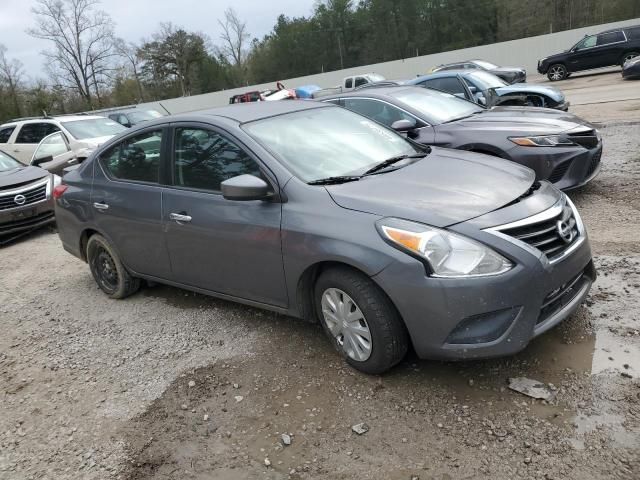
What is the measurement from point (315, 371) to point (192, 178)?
1729mm

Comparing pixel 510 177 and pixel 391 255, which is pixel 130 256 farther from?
pixel 510 177

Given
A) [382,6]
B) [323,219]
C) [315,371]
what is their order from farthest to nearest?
[382,6]
[315,371]
[323,219]

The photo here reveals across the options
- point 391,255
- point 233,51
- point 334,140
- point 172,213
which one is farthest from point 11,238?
point 233,51

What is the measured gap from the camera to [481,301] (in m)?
2.77

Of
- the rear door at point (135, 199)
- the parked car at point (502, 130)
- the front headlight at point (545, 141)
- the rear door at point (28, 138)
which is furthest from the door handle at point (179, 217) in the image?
the rear door at point (28, 138)

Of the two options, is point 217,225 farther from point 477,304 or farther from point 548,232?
point 548,232

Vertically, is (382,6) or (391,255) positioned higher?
(382,6)

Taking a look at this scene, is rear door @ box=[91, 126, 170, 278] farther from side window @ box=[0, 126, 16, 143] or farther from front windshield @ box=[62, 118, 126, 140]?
side window @ box=[0, 126, 16, 143]

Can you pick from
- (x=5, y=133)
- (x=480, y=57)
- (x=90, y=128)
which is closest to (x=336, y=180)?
(x=90, y=128)

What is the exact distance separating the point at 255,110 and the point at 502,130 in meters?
3.01

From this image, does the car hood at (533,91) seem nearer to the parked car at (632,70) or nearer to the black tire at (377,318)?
the parked car at (632,70)

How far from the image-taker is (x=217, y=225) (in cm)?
379

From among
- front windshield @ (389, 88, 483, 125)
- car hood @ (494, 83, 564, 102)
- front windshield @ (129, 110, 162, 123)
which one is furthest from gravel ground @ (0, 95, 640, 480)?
front windshield @ (129, 110, 162, 123)

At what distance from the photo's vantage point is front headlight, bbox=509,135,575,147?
560 cm
